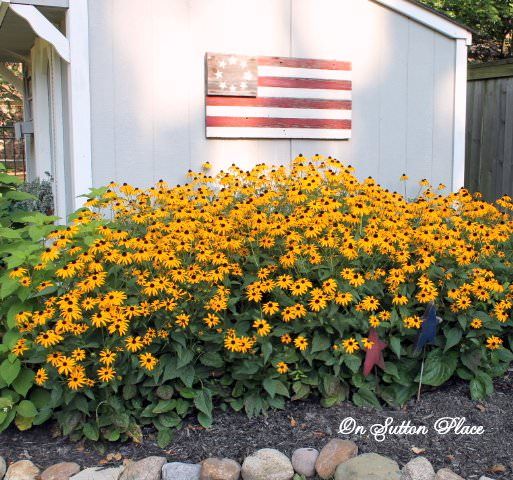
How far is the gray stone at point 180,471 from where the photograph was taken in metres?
2.78

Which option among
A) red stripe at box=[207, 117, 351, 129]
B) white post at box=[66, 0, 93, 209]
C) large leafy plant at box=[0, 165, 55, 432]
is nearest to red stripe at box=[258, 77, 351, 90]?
red stripe at box=[207, 117, 351, 129]

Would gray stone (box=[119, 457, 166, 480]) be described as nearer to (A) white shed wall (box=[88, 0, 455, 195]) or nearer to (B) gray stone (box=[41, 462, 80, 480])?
(B) gray stone (box=[41, 462, 80, 480])

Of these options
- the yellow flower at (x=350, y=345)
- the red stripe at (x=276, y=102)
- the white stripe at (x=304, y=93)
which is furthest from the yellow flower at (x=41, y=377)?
the white stripe at (x=304, y=93)

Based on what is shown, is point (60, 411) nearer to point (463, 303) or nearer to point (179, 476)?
point (179, 476)

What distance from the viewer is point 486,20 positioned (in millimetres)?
11898

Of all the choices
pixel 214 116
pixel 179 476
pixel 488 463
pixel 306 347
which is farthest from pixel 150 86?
pixel 488 463

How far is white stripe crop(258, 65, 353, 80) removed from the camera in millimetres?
5203

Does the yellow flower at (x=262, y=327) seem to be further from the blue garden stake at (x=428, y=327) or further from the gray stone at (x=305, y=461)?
the blue garden stake at (x=428, y=327)

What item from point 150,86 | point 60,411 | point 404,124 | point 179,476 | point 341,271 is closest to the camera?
point 179,476

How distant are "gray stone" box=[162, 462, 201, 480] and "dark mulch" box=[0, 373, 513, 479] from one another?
9 cm

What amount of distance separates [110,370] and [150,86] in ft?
8.72

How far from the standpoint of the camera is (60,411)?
305 cm

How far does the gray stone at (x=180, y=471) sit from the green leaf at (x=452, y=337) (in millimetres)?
1293

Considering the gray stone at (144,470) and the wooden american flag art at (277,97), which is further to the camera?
the wooden american flag art at (277,97)
